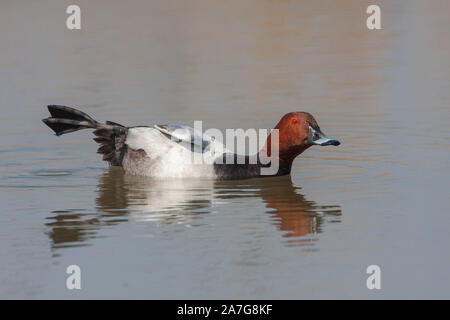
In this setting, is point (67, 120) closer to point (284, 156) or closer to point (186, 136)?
point (186, 136)

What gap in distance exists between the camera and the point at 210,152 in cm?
1315

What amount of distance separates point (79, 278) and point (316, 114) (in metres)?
8.44

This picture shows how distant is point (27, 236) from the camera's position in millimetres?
10367

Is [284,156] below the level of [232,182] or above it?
above

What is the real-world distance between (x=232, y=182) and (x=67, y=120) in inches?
102

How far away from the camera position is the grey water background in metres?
9.06

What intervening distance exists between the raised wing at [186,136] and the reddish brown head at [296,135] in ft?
3.21

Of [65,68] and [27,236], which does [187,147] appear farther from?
[65,68]

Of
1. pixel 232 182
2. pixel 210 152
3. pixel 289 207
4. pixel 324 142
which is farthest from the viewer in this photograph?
pixel 210 152

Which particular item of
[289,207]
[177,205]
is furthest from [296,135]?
[177,205]

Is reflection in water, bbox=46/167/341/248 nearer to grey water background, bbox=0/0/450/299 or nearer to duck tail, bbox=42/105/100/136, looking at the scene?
grey water background, bbox=0/0/450/299

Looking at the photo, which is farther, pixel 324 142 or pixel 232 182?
pixel 232 182

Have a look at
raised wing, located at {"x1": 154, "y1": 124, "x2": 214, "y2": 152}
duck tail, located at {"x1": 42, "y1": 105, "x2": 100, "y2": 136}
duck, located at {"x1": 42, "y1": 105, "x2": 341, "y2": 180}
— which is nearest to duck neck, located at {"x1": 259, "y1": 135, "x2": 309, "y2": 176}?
duck, located at {"x1": 42, "y1": 105, "x2": 341, "y2": 180}

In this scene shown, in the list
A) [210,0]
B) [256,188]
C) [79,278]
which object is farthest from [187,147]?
[210,0]
